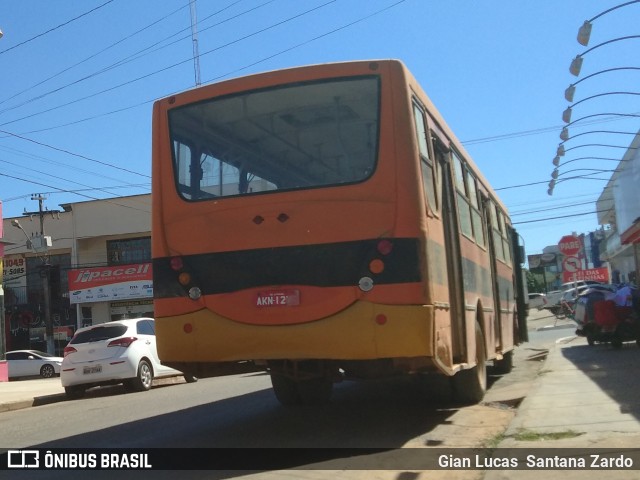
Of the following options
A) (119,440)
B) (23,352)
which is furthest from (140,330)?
(23,352)

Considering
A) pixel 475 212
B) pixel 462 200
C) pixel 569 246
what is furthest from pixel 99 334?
pixel 569 246

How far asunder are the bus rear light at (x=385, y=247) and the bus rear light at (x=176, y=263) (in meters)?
1.92

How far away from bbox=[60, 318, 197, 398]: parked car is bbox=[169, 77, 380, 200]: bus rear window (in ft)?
27.6

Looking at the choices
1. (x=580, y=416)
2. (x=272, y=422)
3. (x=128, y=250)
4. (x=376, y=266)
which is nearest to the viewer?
(x=376, y=266)

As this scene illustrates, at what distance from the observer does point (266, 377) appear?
1483 centimetres

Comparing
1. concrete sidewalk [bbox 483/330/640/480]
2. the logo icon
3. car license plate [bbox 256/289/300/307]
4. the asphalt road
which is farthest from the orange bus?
the logo icon

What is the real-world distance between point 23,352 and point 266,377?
65.0 ft

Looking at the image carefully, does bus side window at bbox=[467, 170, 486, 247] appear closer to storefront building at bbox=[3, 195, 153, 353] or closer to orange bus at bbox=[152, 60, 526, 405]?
orange bus at bbox=[152, 60, 526, 405]

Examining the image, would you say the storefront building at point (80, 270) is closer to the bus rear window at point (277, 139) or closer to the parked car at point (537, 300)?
the parked car at point (537, 300)

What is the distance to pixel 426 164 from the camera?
659cm

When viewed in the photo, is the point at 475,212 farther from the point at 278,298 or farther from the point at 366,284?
the point at 278,298

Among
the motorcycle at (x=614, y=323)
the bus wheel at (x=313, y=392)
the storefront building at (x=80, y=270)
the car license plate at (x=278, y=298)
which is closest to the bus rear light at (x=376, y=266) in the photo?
the car license plate at (x=278, y=298)

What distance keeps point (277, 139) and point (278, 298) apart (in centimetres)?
153

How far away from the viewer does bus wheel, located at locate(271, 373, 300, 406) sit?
9055mm
